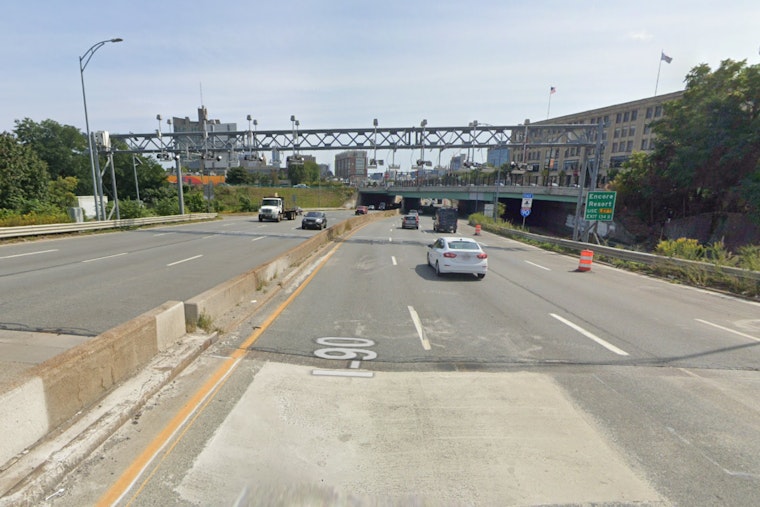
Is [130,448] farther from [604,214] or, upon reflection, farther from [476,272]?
[604,214]

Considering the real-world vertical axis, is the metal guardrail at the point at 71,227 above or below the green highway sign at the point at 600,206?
below

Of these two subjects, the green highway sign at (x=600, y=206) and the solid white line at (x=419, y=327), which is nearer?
the solid white line at (x=419, y=327)

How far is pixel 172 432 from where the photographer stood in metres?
3.86

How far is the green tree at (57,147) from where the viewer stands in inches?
2968

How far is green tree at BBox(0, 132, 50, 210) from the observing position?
38.6m

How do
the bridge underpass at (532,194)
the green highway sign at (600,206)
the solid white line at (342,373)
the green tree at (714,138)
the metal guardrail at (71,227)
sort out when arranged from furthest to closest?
the bridge underpass at (532,194), the green tree at (714,138), the green highway sign at (600,206), the metal guardrail at (71,227), the solid white line at (342,373)

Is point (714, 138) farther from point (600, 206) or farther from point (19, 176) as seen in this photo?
point (19, 176)

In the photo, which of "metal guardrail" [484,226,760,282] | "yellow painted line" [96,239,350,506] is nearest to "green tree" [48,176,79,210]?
"yellow painted line" [96,239,350,506]

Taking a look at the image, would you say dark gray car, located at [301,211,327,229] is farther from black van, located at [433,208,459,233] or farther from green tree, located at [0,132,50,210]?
green tree, located at [0,132,50,210]

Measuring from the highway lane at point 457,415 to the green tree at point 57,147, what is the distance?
90526 millimetres

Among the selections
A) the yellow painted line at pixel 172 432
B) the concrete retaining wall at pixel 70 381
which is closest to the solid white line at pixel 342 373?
the yellow painted line at pixel 172 432

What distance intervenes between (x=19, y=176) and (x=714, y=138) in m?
65.4

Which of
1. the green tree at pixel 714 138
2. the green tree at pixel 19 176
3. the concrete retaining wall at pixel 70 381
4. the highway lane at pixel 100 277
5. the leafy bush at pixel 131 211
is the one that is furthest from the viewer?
the green tree at pixel 19 176

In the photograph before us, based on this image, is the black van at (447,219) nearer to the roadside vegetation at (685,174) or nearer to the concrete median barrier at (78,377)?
the roadside vegetation at (685,174)
